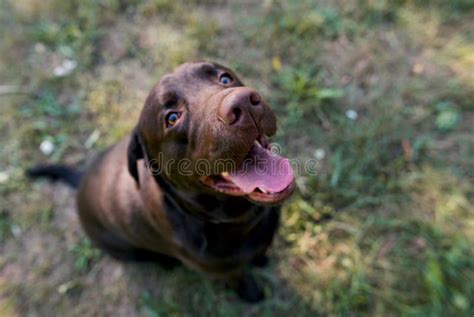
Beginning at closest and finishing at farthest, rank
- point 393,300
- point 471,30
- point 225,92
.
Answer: point 225,92, point 393,300, point 471,30

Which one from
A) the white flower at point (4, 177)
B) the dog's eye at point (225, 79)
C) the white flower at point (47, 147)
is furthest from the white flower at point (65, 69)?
the dog's eye at point (225, 79)

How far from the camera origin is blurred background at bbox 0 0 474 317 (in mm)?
3064

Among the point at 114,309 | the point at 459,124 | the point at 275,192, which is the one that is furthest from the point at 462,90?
the point at 114,309

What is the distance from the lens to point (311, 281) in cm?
306

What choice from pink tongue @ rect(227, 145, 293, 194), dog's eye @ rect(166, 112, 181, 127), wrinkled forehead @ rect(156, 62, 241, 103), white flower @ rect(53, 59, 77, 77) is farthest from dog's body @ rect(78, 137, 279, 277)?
white flower @ rect(53, 59, 77, 77)

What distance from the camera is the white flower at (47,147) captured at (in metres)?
3.80

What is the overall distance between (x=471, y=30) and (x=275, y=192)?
3168 millimetres

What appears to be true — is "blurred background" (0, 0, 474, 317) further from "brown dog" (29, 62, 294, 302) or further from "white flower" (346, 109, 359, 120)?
"brown dog" (29, 62, 294, 302)

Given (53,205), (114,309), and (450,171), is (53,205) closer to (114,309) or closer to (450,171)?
(114,309)

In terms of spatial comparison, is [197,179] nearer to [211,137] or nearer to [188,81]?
[211,137]

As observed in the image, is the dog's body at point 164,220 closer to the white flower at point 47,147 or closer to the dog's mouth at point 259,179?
the dog's mouth at point 259,179

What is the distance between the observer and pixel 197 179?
2.00m

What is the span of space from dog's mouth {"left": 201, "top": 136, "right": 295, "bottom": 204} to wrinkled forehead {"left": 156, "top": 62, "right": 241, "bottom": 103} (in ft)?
1.36

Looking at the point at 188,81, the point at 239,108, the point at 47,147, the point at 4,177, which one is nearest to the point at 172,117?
the point at 188,81
